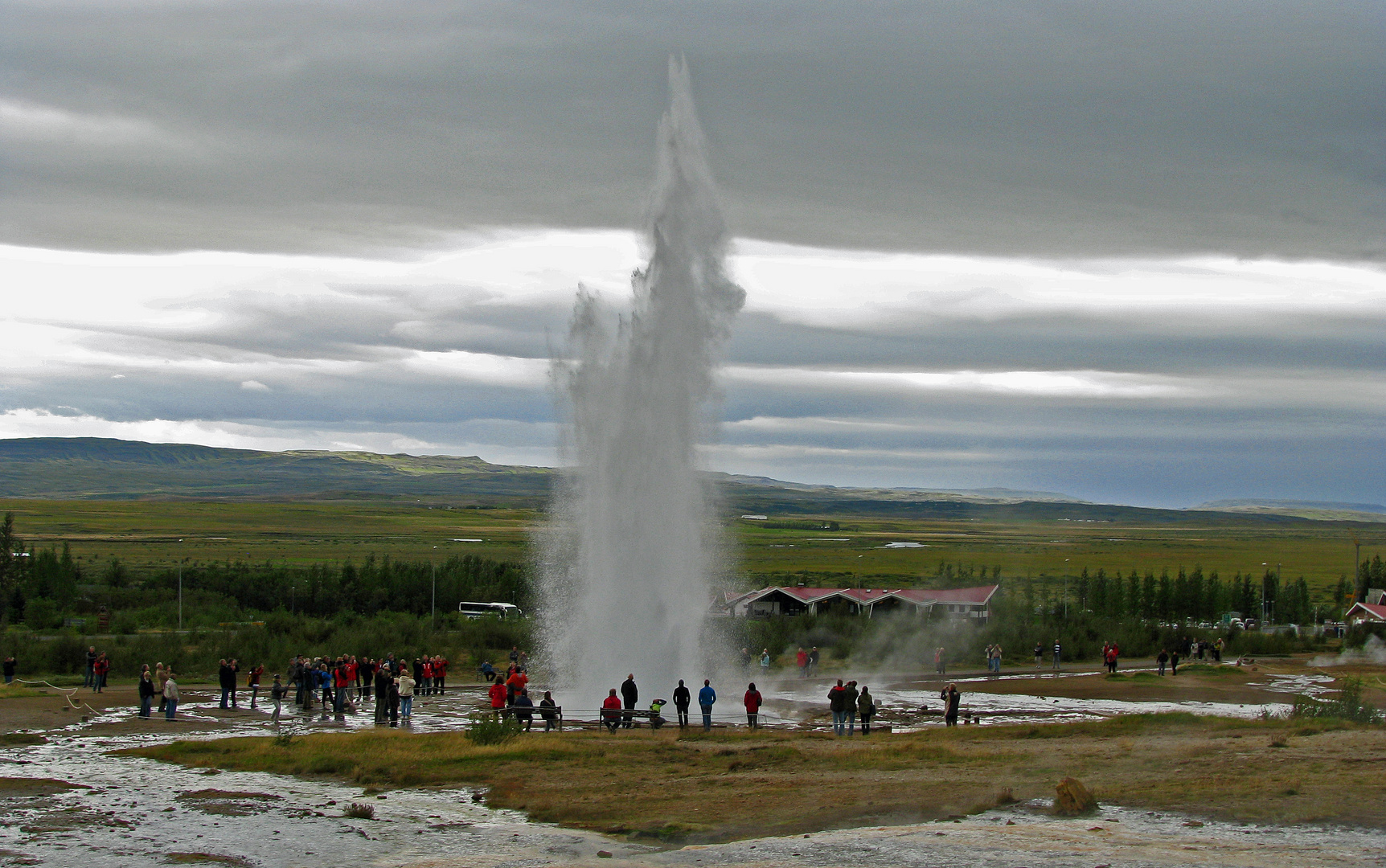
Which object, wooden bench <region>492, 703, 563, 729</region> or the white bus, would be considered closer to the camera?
wooden bench <region>492, 703, 563, 729</region>

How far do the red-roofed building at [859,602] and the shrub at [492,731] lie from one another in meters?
45.3

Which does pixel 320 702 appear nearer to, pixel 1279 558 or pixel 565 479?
pixel 565 479

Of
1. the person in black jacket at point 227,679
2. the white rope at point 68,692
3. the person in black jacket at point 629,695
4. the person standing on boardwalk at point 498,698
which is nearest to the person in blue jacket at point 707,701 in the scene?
the person in black jacket at point 629,695

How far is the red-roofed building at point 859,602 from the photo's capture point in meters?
69.8

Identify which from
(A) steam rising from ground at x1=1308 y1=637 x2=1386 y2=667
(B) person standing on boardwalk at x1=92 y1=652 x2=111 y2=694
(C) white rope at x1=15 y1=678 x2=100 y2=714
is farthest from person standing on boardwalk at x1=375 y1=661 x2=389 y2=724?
(A) steam rising from ground at x1=1308 y1=637 x2=1386 y2=667

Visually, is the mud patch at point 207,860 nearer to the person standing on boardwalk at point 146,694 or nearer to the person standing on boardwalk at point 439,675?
the person standing on boardwalk at point 146,694

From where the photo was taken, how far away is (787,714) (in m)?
30.2

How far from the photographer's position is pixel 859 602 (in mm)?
71875

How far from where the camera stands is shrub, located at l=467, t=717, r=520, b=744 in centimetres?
2306

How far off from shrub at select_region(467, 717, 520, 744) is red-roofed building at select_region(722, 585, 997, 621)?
45.3 metres

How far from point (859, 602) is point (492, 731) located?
1988 inches

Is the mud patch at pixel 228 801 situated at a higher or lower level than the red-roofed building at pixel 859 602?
lower

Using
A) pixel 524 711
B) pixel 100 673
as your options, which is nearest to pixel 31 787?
pixel 524 711

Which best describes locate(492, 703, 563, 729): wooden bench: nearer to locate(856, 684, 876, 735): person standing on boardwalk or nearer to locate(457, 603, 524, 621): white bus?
locate(856, 684, 876, 735): person standing on boardwalk
